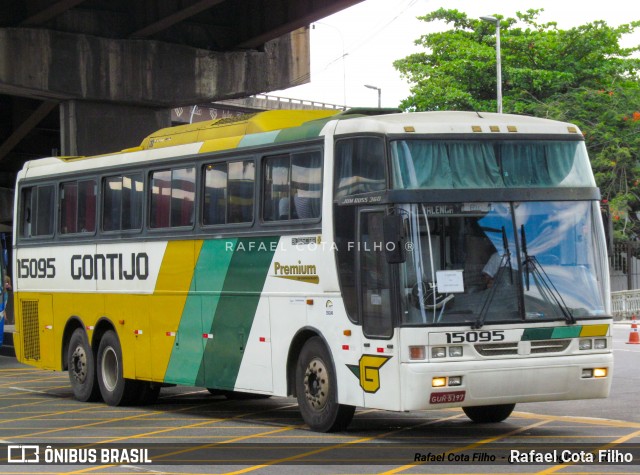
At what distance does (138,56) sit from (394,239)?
16.6 metres

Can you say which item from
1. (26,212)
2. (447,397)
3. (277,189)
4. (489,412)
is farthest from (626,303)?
(447,397)

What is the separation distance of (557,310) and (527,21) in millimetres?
43203

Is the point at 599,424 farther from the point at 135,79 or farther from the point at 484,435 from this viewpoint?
the point at 135,79

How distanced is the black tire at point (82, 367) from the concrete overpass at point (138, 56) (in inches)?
324

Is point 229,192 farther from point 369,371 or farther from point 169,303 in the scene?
point 369,371

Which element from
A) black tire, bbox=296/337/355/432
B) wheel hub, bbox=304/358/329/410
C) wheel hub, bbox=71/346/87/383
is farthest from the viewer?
wheel hub, bbox=71/346/87/383

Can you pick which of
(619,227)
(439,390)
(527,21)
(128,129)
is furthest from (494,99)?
(439,390)

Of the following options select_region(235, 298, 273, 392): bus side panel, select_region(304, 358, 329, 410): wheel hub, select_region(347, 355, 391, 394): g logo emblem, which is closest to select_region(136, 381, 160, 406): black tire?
select_region(235, 298, 273, 392): bus side panel

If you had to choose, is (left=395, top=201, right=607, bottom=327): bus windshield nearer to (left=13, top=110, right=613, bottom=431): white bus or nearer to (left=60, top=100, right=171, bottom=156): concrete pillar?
(left=13, top=110, right=613, bottom=431): white bus

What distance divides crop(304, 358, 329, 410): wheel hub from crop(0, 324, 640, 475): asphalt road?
35 centimetres

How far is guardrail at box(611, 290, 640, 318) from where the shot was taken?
146 feet

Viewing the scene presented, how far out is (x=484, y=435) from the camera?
517 inches

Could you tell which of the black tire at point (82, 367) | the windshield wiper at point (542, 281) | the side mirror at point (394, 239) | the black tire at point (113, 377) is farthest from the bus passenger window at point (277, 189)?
the black tire at point (82, 367)

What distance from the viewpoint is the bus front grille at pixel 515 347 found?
12469 millimetres
